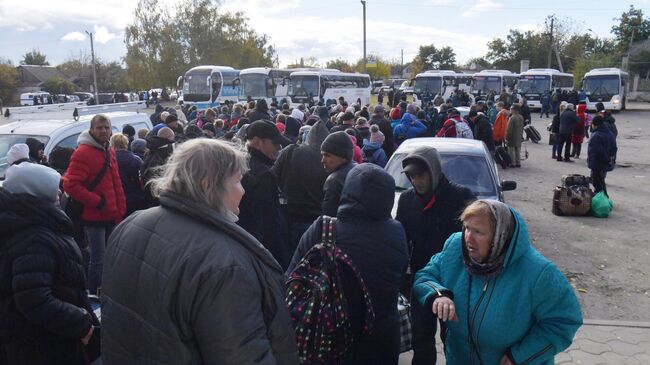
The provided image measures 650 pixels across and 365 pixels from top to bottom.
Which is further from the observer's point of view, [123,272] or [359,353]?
[359,353]

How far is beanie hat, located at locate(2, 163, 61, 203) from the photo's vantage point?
109 inches

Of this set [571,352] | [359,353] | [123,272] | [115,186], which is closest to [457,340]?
[359,353]

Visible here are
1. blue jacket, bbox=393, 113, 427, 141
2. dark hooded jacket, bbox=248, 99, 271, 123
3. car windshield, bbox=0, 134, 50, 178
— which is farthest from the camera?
blue jacket, bbox=393, 113, 427, 141

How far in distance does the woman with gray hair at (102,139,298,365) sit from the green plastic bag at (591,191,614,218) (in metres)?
8.96

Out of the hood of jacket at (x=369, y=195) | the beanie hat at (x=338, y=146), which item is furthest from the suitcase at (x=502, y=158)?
the hood of jacket at (x=369, y=195)

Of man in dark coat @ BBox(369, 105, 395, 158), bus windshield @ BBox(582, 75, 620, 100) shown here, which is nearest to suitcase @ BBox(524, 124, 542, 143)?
man in dark coat @ BBox(369, 105, 395, 158)

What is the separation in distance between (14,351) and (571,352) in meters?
4.34

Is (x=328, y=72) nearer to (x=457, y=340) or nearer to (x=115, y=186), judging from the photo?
(x=115, y=186)

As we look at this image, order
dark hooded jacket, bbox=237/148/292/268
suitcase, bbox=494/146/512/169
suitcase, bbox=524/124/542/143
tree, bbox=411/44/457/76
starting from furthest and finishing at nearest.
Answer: tree, bbox=411/44/457/76, suitcase, bbox=524/124/542/143, suitcase, bbox=494/146/512/169, dark hooded jacket, bbox=237/148/292/268

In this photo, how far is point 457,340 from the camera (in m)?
2.59

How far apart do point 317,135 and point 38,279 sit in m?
3.04

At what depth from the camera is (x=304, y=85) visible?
1240 inches

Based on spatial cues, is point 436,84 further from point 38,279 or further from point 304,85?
point 38,279

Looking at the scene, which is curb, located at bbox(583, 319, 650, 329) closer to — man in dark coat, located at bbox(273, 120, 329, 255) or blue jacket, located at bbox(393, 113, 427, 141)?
man in dark coat, located at bbox(273, 120, 329, 255)
